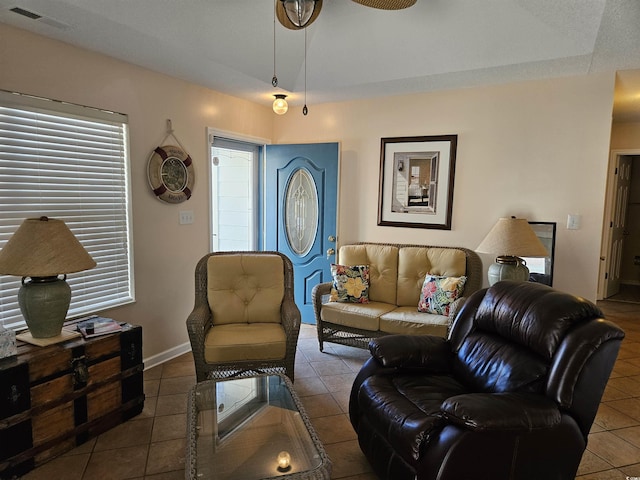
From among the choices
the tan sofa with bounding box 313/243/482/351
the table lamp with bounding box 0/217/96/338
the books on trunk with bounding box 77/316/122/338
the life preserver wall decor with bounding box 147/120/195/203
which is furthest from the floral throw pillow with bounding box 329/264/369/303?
the table lamp with bounding box 0/217/96/338

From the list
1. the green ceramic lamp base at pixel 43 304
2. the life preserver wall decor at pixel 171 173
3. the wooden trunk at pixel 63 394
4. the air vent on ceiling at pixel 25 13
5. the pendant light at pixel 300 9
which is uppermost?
the air vent on ceiling at pixel 25 13

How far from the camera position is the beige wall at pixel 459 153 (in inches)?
125

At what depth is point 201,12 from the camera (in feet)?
8.59

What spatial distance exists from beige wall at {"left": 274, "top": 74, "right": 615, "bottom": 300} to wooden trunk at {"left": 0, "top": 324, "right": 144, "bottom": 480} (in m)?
2.63

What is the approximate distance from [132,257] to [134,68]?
1.43 meters

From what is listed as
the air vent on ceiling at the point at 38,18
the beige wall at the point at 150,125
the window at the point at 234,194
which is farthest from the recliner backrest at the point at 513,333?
the air vent on ceiling at the point at 38,18

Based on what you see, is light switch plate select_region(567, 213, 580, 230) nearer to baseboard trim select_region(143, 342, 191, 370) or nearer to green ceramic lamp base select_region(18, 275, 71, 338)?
baseboard trim select_region(143, 342, 191, 370)

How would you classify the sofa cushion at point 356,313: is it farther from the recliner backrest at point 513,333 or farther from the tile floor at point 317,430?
the recliner backrest at point 513,333

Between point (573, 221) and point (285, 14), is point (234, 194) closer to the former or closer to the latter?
point (285, 14)

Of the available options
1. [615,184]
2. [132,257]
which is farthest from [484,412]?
[615,184]

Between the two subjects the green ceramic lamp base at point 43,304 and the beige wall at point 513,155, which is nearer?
the green ceramic lamp base at point 43,304

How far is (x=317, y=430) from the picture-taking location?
2.50m

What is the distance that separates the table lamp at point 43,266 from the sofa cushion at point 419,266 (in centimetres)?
251

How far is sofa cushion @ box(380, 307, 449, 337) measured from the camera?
3.14 meters
